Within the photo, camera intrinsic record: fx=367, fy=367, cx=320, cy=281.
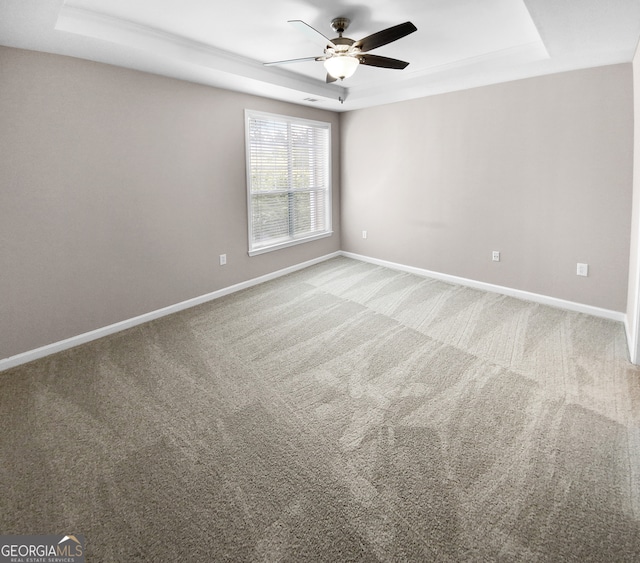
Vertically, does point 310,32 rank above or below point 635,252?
above

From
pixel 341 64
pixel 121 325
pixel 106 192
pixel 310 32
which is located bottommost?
pixel 121 325

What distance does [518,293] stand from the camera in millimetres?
4219

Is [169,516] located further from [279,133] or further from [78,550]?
[279,133]

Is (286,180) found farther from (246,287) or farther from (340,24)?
(340,24)

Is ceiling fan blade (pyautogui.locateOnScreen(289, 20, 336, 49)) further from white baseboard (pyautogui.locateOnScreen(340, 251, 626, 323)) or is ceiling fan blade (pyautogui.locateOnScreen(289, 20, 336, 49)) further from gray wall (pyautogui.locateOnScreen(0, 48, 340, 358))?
white baseboard (pyautogui.locateOnScreen(340, 251, 626, 323))

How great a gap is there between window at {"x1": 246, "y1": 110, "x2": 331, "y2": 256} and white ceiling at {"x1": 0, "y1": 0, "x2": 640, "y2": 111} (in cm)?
81

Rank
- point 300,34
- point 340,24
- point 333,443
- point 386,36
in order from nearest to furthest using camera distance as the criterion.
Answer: point 333,443 < point 386,36 < point 340,24 < point 300,34

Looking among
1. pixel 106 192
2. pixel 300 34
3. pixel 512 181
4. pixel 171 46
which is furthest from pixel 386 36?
pixel 106 192

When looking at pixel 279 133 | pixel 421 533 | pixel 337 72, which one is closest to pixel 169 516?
pixel 421 533

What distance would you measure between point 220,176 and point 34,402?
2.77m

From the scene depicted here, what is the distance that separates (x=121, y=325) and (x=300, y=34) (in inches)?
120

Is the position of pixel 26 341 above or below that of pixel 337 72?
below

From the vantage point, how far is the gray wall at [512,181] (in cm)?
345

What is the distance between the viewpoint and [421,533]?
1486mm
